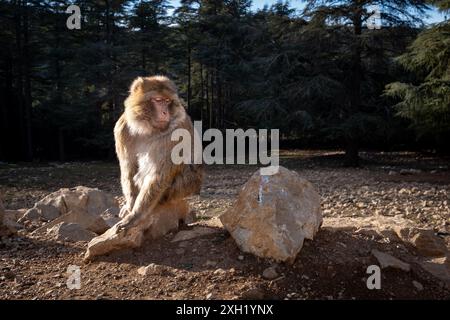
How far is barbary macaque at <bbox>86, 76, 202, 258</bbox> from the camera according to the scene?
3.92m

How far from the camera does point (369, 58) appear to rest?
1612 centimetres

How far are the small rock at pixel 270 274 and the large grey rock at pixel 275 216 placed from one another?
144 millimetres

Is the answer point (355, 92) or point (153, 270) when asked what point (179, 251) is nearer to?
point (153, 270)

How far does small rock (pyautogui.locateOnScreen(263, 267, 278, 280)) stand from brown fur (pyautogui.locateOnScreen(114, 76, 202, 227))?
1172 mm

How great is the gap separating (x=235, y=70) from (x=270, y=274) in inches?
800

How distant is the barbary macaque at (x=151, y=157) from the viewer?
392cm

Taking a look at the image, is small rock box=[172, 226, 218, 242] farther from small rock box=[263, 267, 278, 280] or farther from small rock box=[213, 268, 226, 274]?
small rock box=[263, 267, 278, 280]

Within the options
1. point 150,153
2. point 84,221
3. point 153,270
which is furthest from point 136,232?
point 84,221

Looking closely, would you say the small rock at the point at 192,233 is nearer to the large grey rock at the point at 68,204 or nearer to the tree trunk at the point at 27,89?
the large grey rock at the point at 68,204

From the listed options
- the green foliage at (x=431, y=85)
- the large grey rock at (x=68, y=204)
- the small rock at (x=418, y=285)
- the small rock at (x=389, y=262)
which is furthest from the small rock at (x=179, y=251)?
the green foliage at (x=431, y=85)

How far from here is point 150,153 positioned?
400cm

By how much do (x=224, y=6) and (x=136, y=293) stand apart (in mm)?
23380

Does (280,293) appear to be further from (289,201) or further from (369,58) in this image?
(369,58)

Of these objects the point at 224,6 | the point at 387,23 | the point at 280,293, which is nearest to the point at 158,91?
the point at 280,293
